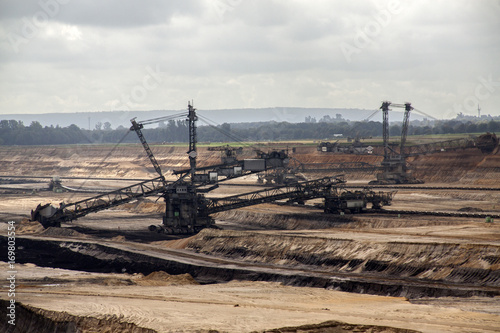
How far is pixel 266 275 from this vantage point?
192ft

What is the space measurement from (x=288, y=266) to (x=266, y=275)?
504cm

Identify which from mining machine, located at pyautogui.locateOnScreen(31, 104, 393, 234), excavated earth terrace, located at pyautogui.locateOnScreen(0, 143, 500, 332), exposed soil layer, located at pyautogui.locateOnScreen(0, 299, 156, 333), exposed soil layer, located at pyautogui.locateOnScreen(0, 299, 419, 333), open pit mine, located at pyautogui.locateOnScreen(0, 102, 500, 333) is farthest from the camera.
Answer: mining machine, located at pyautogui.locateOnScreen(31, 104, 393, 234)

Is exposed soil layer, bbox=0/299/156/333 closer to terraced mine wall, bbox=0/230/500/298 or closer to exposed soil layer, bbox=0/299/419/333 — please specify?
exposed soil layer, bbox=0/299/419/333

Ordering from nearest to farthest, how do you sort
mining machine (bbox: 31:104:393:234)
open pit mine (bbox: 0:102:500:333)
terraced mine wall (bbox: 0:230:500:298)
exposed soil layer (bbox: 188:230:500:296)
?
open pit mine (bbox: 0:102:500:333) → terraced mine wall (bbox: 0:230:500:298) → exposed soil layer (bbox: 188:230:500:296) → mining machine (bbox: 31:104:393:234)

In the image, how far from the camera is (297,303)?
1754 inches

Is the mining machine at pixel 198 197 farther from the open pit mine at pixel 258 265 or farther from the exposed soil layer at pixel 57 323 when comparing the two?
the exposed soil layer at pixel 57 323

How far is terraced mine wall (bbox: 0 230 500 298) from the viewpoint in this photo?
167ft

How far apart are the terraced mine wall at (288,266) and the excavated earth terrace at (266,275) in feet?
0.40

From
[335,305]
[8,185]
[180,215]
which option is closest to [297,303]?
[335,305]

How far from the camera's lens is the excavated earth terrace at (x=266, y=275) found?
37875mm

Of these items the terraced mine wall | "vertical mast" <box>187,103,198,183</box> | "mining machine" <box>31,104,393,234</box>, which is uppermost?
"vertical mast" <box>187,103,198,183</box>

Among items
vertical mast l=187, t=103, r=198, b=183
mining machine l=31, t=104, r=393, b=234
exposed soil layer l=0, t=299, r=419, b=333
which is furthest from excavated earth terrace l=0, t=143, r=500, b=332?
vertical mast l=187, t=103, r=198, b=183

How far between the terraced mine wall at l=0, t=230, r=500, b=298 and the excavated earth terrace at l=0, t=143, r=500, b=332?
0.12 metres

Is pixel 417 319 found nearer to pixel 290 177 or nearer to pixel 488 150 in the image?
pixel 290 177
